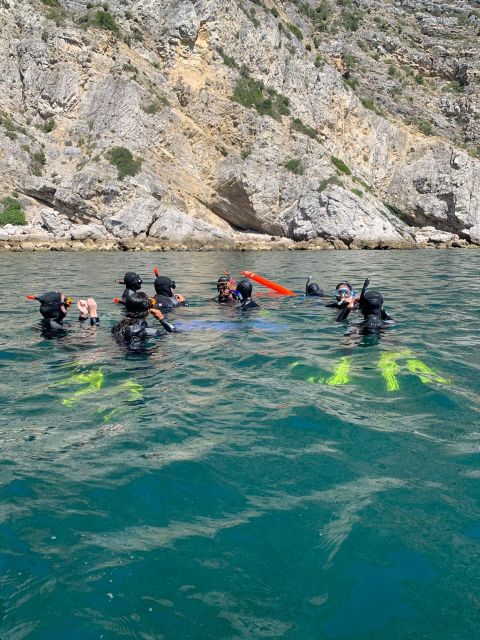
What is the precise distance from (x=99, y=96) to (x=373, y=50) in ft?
123

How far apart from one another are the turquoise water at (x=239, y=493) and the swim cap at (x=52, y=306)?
839 mm

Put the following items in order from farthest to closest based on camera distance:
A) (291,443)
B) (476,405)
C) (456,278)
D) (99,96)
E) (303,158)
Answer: (303,158)
(99,96)
(456,278)
(476,405)
(291,443)

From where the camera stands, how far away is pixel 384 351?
25.1 ft

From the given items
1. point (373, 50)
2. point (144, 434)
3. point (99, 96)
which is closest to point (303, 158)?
point (99, 96)

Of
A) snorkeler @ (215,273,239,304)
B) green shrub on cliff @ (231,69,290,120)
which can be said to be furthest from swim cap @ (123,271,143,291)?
green shrub on cliff @ (231,69,290,120)

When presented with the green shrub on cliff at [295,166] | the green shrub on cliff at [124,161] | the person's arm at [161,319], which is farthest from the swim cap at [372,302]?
the green shrub on cliff at [295,166]

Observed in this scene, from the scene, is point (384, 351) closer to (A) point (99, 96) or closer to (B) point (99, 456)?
(B) point (99, 456)

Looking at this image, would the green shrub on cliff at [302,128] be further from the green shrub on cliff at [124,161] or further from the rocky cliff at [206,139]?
the green shrub on cliff at [124,161]

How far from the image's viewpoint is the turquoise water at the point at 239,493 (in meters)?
2.54

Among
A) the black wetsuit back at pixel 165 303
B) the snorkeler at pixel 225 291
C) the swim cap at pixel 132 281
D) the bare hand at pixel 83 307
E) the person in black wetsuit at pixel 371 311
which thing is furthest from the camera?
the snorkeler at pixel 225 291

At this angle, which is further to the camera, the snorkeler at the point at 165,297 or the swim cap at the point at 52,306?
the snorkeler at the point at 165,297

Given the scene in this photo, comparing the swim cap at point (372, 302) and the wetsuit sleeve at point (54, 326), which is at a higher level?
the swim cap at point (372, 302)

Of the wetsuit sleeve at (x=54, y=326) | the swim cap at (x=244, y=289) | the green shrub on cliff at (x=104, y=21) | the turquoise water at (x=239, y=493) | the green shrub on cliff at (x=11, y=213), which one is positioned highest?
the green shrub on cliff at (x=104, y=21)

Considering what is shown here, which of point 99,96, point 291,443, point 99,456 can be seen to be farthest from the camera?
point 99,96
